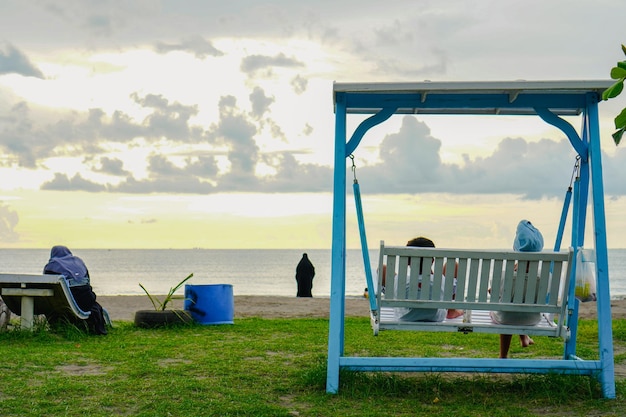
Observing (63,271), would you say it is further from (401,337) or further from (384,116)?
(384,116)

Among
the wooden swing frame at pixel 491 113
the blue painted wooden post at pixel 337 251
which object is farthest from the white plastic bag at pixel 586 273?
the blue painted wooden post at pixel 337 251

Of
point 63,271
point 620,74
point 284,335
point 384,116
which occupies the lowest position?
point 284,335

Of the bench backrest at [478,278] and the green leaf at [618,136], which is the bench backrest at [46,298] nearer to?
the bench backrest at [478,278]

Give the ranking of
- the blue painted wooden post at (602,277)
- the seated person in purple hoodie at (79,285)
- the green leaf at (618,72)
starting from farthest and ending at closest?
the seated person in purple hoodie at (79,285)
the blue painted wooden post at (602,277)
the green leaf at (618,72)

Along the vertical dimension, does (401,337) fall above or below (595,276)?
below

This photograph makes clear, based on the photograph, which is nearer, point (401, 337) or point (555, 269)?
point (555, 269)

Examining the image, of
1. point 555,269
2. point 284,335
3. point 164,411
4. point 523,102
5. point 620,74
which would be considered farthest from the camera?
point 284,335

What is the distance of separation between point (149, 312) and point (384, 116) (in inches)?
222

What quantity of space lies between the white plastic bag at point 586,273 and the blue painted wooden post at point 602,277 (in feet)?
0.33

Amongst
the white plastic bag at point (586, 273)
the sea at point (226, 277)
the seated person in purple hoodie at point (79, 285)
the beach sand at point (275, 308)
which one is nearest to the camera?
the white plastic bag at point (586, 273)

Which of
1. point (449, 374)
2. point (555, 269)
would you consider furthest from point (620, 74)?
point (449, 374)

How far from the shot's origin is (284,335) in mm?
10828

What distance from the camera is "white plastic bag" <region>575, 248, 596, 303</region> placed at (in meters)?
6.66

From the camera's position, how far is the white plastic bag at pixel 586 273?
666cm
